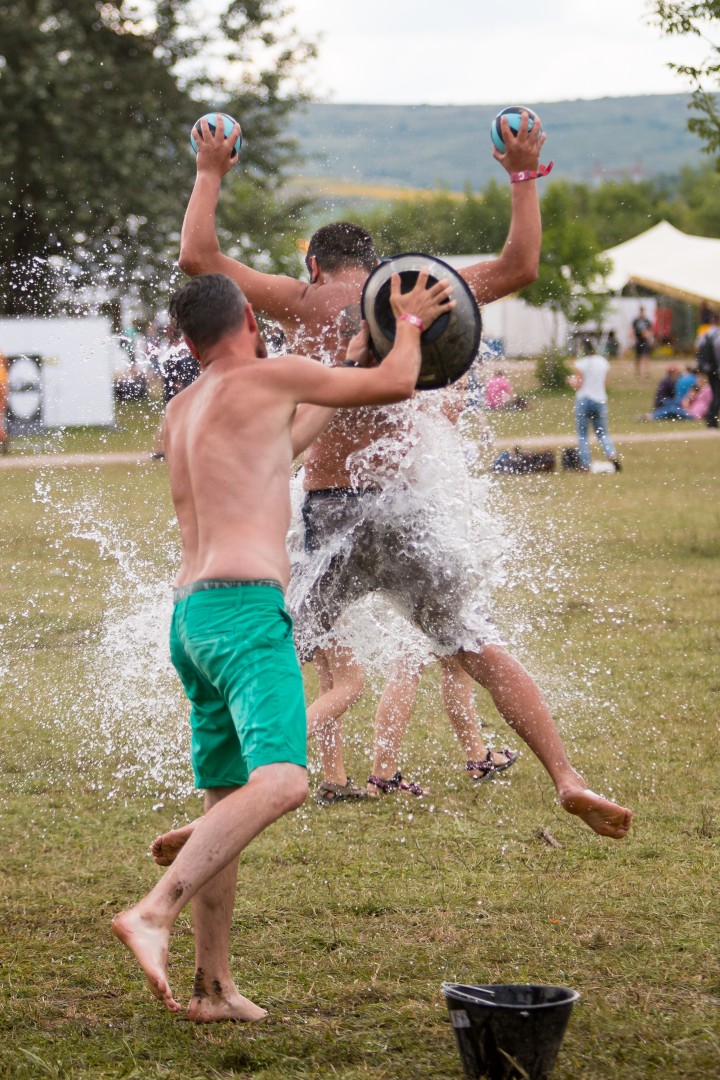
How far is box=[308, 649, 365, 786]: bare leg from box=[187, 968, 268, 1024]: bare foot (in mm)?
1625

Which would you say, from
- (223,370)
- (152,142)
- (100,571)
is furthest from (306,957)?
(152,142)

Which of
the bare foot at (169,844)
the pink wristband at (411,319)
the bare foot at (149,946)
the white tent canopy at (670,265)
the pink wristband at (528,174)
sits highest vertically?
the pink wristband at (528,174)

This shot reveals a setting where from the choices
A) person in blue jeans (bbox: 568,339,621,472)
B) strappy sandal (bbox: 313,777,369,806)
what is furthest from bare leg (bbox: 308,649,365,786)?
person in blue jeans (bbox: 568,339,621,472)

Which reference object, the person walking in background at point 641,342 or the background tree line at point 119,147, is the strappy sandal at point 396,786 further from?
the person walking in background at point 641,342

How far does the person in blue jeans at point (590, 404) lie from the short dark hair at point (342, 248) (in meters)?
13.5

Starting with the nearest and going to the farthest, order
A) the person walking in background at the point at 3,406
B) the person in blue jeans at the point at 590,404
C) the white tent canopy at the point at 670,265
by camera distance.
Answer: the person in blue jeans at the point at 590,404
the person walking in background at the point at 3,406
the white tent canopy at the point at 670,265

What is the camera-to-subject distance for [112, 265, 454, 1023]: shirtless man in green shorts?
3359 millimetres

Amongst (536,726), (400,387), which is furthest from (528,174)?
(536,726)

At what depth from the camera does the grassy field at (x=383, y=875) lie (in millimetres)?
3510

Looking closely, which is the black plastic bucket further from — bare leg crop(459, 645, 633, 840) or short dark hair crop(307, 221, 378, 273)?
short dark hair crop(307, 221, 378, 273)

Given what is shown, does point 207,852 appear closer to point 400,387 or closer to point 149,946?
point 149,946

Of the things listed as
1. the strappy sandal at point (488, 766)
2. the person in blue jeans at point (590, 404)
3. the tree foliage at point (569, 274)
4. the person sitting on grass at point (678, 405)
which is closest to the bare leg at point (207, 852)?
the strappy sandal at point (488, 766)

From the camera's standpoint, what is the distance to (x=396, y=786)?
5805 mm

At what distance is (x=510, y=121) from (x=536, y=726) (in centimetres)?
193
